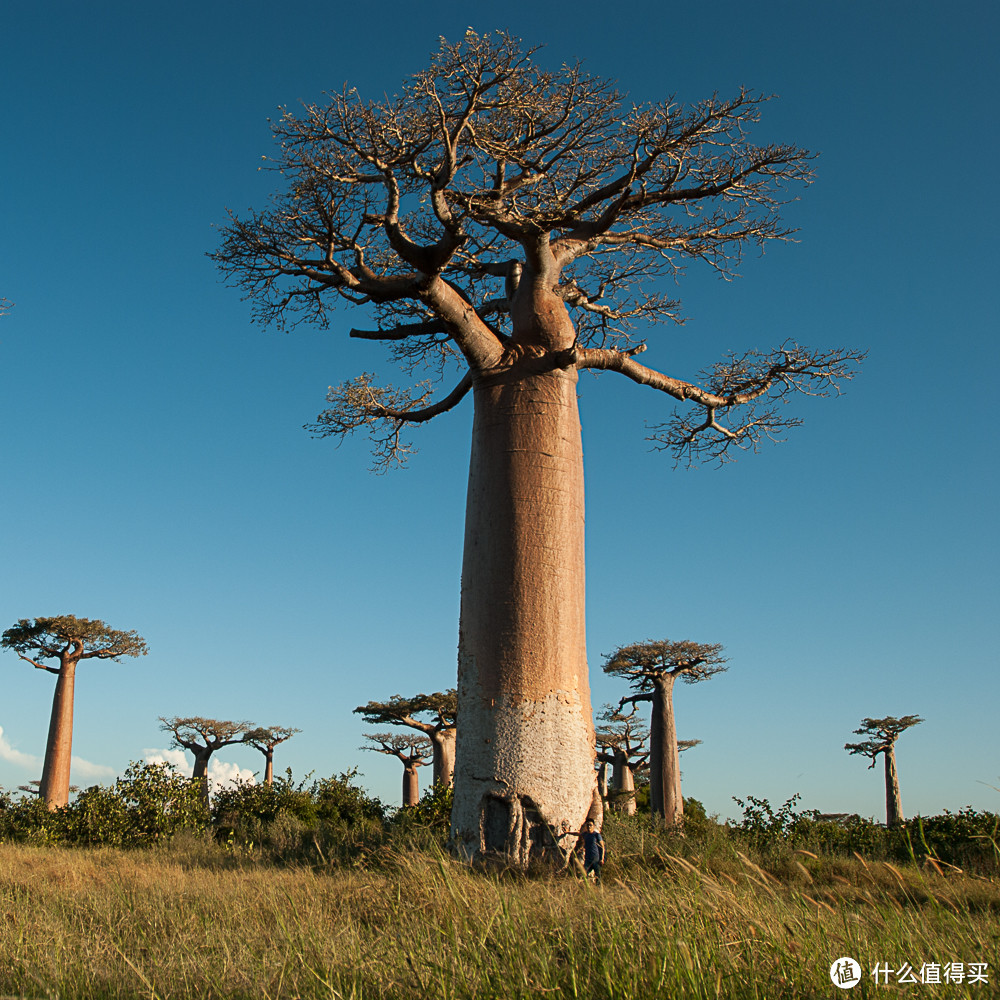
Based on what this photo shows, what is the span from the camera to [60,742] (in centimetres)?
1645

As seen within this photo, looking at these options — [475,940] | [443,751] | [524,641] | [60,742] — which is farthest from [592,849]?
[60,742]

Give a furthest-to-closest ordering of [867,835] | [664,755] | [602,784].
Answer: [664,755], [602,784], [867,835]

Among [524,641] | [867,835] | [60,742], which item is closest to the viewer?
[524,641]

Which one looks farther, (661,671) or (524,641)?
(661,671)

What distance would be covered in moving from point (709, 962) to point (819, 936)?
0.40 metres

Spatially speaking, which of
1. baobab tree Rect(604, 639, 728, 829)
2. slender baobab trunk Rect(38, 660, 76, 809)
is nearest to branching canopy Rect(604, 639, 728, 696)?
baobab tree Rect(604, 639, 728, 829)

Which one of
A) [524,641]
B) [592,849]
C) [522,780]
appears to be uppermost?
[524,641]

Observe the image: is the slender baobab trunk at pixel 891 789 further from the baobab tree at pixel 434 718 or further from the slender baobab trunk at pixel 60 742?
the slender baobab trunk at pixel 60 742

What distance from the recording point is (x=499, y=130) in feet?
24.1

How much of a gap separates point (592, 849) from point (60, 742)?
14320 mm

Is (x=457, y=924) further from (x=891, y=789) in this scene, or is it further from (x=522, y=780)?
(x=891, y=789)

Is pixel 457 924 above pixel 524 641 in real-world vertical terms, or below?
below

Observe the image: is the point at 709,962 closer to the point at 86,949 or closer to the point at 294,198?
the point at 86,949

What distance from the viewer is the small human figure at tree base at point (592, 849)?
208 inches
